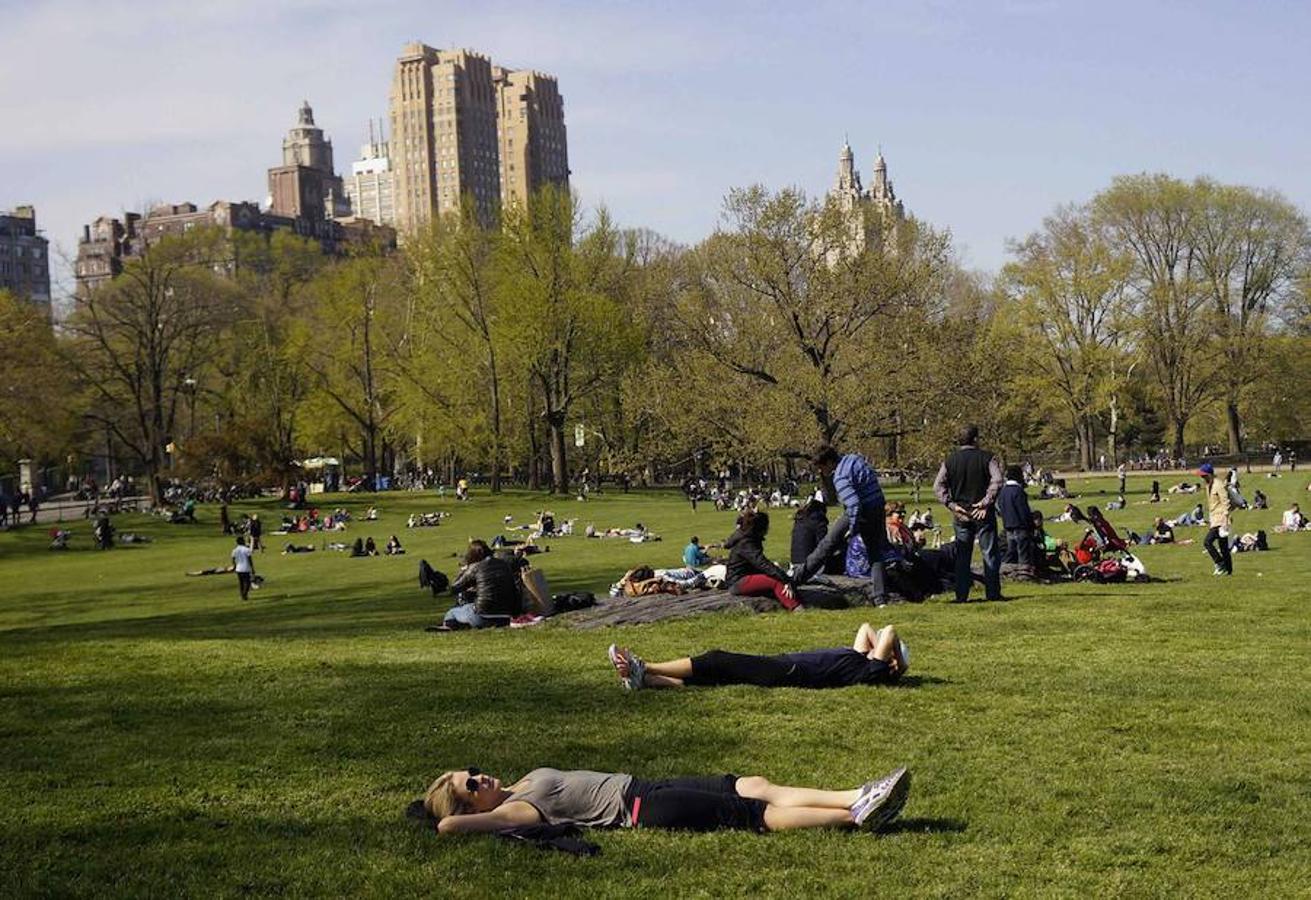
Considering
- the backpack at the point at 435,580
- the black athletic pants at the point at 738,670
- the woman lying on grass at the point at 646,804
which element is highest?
the black athletic pants at the point at 738,670

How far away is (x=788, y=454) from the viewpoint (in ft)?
152

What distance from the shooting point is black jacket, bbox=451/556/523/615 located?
15.7m

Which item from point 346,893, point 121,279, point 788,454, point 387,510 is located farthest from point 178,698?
point 121,279

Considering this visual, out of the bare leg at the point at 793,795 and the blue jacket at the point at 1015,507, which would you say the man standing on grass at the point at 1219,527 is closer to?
the blue jacket at the point at 1015,507

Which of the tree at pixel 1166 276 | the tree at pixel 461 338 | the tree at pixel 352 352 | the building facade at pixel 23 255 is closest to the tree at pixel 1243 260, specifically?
the tree at pixel 1166 276

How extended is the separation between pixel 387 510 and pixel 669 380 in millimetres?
14136

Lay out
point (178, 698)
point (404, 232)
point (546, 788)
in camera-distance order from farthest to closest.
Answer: point (404, 232)
point (178, 698)
point (546, 788)

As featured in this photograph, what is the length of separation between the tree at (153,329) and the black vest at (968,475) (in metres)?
53.8

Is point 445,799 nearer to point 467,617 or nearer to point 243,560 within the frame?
point 467,617

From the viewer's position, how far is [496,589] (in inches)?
620

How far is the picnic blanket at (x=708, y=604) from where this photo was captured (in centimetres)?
1480

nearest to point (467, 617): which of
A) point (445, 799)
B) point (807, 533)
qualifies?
point (807, 533)

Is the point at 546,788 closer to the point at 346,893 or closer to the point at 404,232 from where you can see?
the point at 346,893

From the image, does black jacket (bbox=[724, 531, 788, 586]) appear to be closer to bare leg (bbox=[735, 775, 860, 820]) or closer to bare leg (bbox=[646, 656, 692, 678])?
bare leg (bbox=[646, 656, 692, 678])
